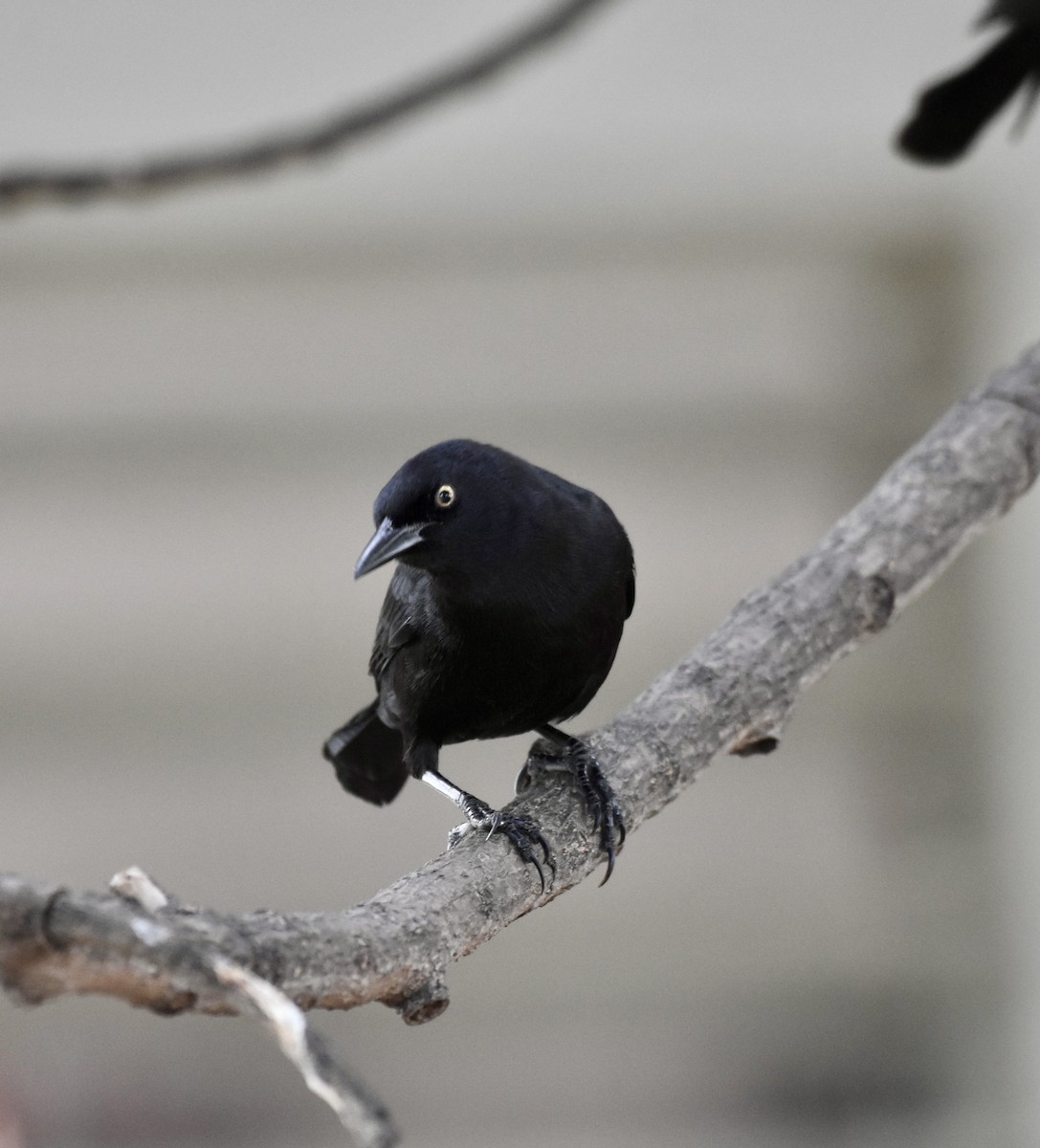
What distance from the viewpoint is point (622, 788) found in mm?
2148

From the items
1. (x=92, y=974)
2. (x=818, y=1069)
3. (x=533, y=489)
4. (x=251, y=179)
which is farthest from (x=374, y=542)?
(x=818, y=1069)

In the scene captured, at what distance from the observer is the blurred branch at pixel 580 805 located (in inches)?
45.1

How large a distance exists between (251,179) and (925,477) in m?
1.28

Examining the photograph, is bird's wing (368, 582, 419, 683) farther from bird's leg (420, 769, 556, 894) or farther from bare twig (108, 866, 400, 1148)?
bare twig (108, 866, 400, 1148)

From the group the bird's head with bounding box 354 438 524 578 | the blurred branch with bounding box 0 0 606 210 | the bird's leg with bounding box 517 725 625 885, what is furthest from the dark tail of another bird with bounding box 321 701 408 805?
the blurred branch with bounding box 0 0 606 210

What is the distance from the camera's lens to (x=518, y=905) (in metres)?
1.77

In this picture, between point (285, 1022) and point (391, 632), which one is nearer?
point (285, 1022)

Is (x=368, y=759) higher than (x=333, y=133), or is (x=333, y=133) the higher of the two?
(x=333, y=133)

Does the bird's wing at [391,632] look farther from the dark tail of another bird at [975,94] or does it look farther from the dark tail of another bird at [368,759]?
the dark tail of another bird at [975,94]

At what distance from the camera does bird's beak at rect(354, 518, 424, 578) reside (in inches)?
76.0

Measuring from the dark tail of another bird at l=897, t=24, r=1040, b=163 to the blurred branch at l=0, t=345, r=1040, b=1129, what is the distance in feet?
1.48

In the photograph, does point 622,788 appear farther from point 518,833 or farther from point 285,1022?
point 285,1022

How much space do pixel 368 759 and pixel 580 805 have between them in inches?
30.6

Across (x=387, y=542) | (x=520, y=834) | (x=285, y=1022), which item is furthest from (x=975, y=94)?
(x=285, y=1022)
